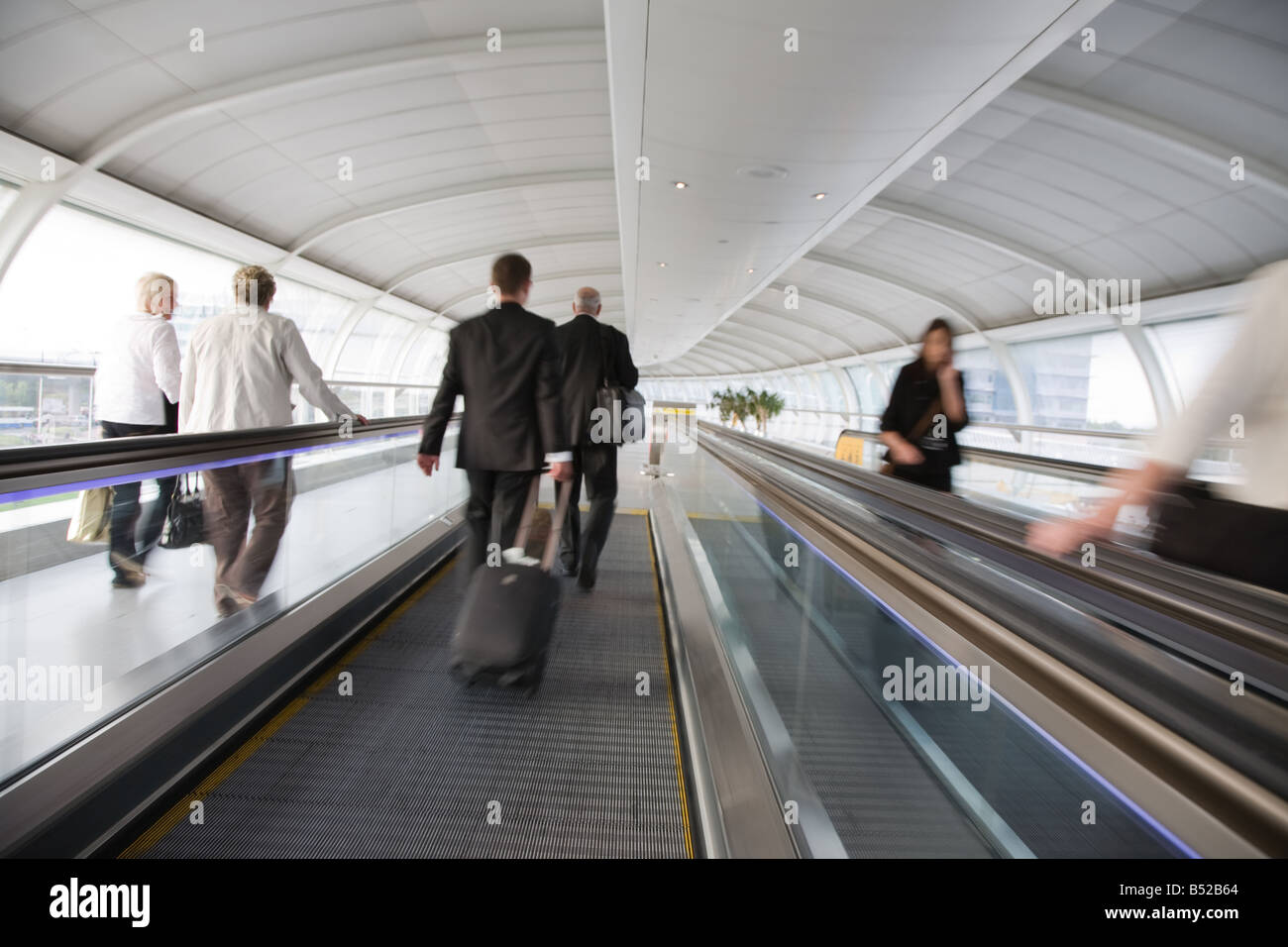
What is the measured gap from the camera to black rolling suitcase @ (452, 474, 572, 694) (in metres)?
3.04

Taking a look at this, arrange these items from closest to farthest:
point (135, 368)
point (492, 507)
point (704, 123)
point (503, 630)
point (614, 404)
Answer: point (503, 630) < point (492, 507) < point (135, 368) < point (614, 404) < point (704, 123)

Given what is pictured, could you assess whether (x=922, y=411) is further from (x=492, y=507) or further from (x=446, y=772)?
(x=446, y=772)

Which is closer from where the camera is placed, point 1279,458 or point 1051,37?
point 1279,458

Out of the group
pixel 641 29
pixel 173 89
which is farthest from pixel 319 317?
pixel 641 29

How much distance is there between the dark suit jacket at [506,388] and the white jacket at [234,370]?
2.81ft

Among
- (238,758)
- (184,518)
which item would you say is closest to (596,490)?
(184,518)

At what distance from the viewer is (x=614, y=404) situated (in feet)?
16.0

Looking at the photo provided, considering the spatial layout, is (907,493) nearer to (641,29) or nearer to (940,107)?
(641,29)

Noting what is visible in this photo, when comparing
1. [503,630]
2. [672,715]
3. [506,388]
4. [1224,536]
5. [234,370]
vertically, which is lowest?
[672,715]

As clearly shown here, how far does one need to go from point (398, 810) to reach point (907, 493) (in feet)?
8.17

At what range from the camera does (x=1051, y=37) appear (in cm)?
512

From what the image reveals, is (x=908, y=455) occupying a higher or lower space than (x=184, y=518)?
higher

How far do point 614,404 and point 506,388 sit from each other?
1.59 meters

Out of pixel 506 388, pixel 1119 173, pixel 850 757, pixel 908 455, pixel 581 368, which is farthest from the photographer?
pixel 1119 173
